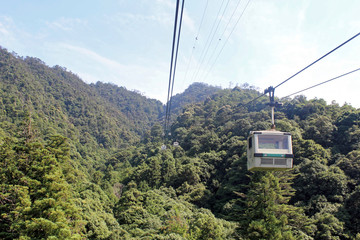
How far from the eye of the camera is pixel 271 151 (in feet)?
40.5

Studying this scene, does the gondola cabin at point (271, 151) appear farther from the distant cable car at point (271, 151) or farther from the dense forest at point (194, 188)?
the dense forest at point (194, 188)

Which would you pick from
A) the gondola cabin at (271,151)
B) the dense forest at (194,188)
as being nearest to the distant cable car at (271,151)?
the gondola cabin at (271,151)

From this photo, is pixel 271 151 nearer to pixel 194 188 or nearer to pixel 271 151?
pixel 271 151

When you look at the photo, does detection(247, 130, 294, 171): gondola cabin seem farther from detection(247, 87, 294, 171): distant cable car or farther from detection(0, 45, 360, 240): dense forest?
detection(0, 45, 360, 240): dense forest

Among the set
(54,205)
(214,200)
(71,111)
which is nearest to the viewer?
(54,205)

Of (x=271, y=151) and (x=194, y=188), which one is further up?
(x=271, y=151)

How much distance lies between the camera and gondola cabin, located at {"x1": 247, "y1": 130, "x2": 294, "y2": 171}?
12.3m

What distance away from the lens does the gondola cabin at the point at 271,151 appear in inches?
485

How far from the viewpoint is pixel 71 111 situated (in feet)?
365

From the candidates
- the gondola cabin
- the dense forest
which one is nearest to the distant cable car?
the gondola cabin

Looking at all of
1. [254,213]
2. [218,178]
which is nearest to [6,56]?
[218,178]

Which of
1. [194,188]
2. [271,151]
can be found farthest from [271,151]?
[194,188]

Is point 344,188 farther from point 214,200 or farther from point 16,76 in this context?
point 16,76

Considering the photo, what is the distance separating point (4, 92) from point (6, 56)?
1812 inches
